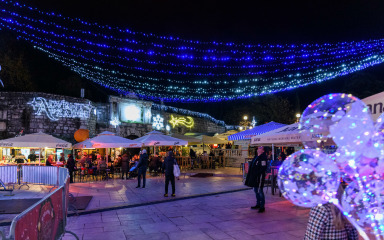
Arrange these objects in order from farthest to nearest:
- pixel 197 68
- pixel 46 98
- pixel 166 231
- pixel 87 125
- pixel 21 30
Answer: pixel 87 125 → pixel 46 98 → pixel 197 68 → pixel 21 30 → pixel 166 231

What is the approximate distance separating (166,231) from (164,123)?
20.2 m

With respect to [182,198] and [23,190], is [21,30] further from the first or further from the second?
[182,198]

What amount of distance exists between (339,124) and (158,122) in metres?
22.6

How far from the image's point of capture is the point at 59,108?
18.2 meters

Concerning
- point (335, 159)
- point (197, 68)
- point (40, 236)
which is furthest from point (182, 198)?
point (197, 68)

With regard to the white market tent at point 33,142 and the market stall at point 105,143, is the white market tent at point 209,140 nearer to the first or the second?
the market stall at point 105,143

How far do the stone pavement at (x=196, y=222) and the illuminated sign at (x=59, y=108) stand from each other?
13.5 m

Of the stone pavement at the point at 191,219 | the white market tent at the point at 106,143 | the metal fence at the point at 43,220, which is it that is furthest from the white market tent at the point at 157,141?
the metal fence at the point at 43,220

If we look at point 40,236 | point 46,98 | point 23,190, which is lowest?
point 23,190

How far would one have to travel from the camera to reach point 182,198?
8.42 meters

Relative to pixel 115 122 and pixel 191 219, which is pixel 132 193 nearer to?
pixel 191 219

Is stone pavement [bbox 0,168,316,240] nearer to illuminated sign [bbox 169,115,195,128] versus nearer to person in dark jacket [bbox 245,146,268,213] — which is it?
person in dark jacket [bbox 245,146,268,213]

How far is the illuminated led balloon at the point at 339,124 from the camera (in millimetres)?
2275

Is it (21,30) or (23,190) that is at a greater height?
(21,30)
